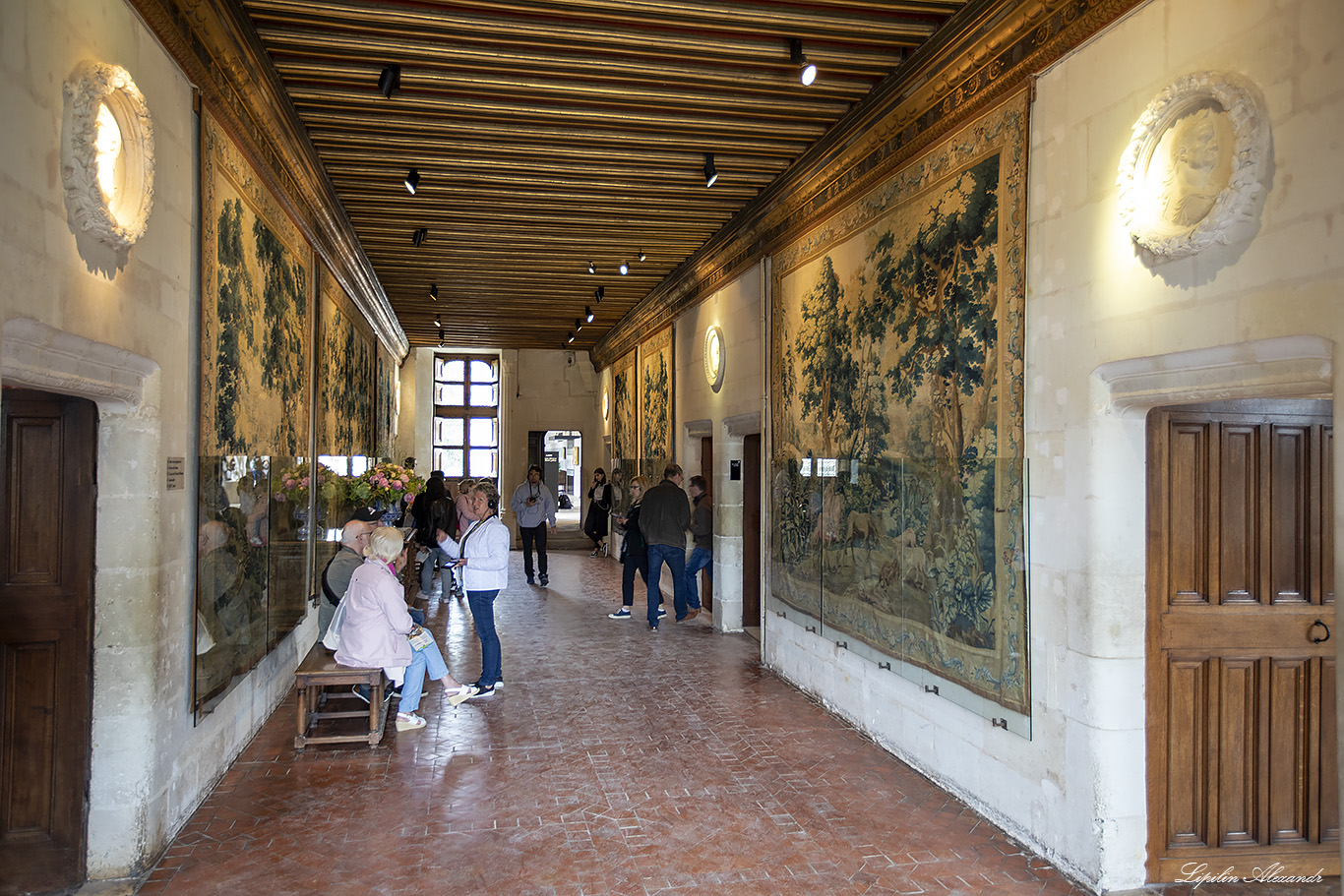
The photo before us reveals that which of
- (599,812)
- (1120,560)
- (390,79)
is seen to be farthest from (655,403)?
(1120,560)

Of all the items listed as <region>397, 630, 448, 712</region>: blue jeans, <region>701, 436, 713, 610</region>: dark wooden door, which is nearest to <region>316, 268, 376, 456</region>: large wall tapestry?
<region>397, 630, 448, 712</region>: blue jeans

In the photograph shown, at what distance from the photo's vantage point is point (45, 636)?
3311 millimetres

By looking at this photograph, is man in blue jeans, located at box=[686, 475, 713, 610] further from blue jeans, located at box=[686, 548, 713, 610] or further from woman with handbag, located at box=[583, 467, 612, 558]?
woman with handbag, located at box=[583, 467, 612, 558]

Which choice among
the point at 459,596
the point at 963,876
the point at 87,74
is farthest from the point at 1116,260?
the point at 459,596

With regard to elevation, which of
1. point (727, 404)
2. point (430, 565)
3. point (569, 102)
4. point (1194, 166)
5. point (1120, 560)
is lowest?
point (430, 565)

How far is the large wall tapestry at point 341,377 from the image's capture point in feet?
25.7

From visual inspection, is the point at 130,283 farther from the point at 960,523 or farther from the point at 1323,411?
the point at 1323,411

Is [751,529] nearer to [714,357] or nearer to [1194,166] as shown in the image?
[714,357]

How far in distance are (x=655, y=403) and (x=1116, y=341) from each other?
330 inches

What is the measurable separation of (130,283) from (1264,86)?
4.01 meters

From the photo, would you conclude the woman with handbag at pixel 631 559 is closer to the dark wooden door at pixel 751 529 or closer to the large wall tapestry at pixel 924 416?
the dark wooden door at pixel 751 529

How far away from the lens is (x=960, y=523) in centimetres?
432

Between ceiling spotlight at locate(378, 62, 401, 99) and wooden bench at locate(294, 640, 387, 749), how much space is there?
329 cm

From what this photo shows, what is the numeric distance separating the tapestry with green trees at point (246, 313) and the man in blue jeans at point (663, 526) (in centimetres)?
334
